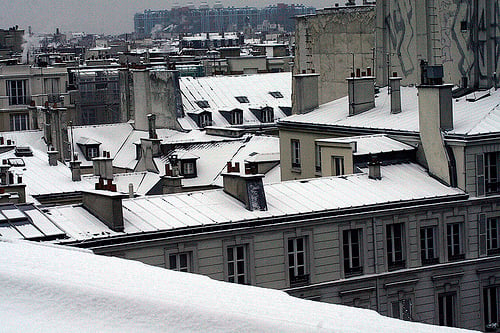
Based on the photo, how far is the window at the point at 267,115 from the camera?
247ft

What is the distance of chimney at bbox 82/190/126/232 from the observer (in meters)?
29.0

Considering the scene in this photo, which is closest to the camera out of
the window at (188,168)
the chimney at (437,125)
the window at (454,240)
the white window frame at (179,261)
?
the white window frame at (179,261)

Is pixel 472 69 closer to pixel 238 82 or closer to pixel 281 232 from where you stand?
pixel 281 232

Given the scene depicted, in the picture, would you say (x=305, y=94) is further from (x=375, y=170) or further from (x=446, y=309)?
(x=446, y=309)

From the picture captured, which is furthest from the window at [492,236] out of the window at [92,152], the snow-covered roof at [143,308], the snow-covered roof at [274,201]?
the window at [92,152]

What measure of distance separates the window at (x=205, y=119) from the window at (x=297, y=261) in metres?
40.7

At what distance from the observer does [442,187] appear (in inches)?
1400

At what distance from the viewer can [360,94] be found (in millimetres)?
43375

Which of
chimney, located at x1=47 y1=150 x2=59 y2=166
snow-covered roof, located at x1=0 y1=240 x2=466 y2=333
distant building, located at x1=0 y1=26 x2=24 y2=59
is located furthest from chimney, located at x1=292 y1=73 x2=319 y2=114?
distant building, located at x1=0 y1=26 x2=24 y2=59

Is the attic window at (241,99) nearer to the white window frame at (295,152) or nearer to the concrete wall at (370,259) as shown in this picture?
the white window frame at (295,152)

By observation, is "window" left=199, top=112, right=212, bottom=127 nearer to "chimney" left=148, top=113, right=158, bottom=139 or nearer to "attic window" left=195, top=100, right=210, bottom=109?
"attic window" left=195, top=100, right=210, bottom=109

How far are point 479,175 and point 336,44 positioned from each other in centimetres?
2329

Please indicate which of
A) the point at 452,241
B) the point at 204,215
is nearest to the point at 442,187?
the point at 452,241

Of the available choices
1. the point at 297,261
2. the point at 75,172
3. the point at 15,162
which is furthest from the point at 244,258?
the point at 15,162
